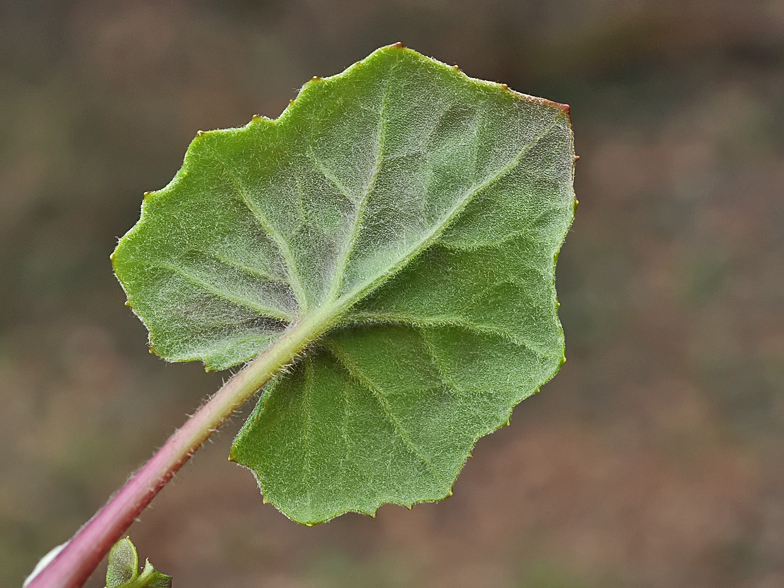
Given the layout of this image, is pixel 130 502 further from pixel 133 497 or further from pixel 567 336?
pixel 567 336

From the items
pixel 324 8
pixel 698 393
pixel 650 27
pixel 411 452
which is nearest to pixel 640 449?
pixel 698 393

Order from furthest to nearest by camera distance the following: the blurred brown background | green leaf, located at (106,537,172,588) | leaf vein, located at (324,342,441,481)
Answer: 1. the blurred brown background
2. leaf vein, located at (324,342,441,481)
3. green leaf, located at (106,537,172,588)

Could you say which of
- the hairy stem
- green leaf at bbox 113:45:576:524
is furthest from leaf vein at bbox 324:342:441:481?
the hairy stem

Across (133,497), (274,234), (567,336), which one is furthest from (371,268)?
(567,336)

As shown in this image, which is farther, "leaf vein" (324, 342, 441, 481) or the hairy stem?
"leaf vein" (324, 342, 441, 481)

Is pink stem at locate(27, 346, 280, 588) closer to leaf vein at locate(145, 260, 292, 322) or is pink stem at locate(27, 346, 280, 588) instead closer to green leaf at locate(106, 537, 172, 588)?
green leaf at locate(106, 537, 172, 588)

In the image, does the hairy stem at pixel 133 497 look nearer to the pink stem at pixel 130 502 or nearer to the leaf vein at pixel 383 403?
the pink stem at pixel 130 502

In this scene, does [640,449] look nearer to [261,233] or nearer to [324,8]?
[324,8]
